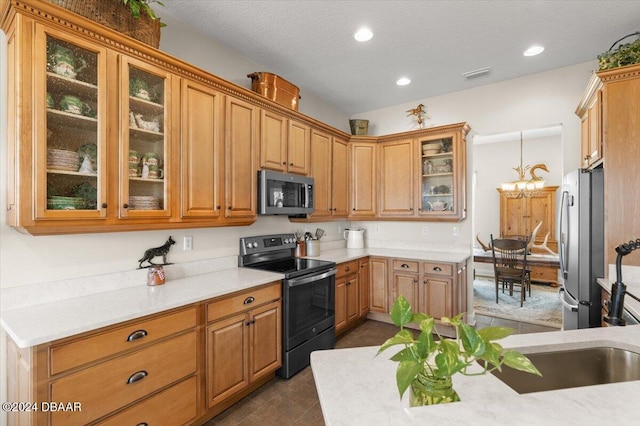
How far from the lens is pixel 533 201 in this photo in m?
6.68

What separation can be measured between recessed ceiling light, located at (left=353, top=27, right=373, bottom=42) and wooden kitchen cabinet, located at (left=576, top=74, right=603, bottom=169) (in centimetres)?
187

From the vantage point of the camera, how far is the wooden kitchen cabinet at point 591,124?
8.30ft

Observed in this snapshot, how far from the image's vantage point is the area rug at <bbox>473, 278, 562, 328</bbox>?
4.03m

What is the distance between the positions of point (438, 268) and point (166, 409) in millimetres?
2885

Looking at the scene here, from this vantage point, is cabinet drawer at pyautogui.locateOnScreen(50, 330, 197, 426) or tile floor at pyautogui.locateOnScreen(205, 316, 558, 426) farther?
tile floor at pyautogui.locateOnScreen(205, 316, 558, 426)

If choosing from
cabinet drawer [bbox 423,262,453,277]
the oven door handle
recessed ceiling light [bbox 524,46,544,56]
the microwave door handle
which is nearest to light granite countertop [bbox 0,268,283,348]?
the oven door handle

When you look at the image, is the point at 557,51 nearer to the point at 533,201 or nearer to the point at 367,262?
the point at 367,262

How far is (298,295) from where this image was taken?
2.71m

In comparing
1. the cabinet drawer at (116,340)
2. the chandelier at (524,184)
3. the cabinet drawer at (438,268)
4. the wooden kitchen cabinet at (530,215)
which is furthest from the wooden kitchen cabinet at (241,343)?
the wooden kitchen cabinet at (530,215)

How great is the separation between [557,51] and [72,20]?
3973mm

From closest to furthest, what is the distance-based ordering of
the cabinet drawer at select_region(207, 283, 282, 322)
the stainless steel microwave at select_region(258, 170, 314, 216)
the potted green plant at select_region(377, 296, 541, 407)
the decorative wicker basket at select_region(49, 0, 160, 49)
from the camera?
the potted green plant at select_region(377, 296, 541, 407) < the decorative wicker basket at select_region(49, 0, 160, 49) < the cabinet drawer at select_region(207, 283, 282, 322) < the stainless steel microwave at select_region(258, 170, 314, 216)

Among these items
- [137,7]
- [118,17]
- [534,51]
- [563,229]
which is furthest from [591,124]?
[118,17]

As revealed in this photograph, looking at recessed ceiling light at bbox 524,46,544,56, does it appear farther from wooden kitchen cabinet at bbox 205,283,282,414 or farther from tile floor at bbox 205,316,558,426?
tile floor at bbox 205,316,558,426

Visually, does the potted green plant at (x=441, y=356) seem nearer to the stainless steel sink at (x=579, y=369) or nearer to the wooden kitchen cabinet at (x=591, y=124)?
the stainless steel sink at (x=579, y=369)
